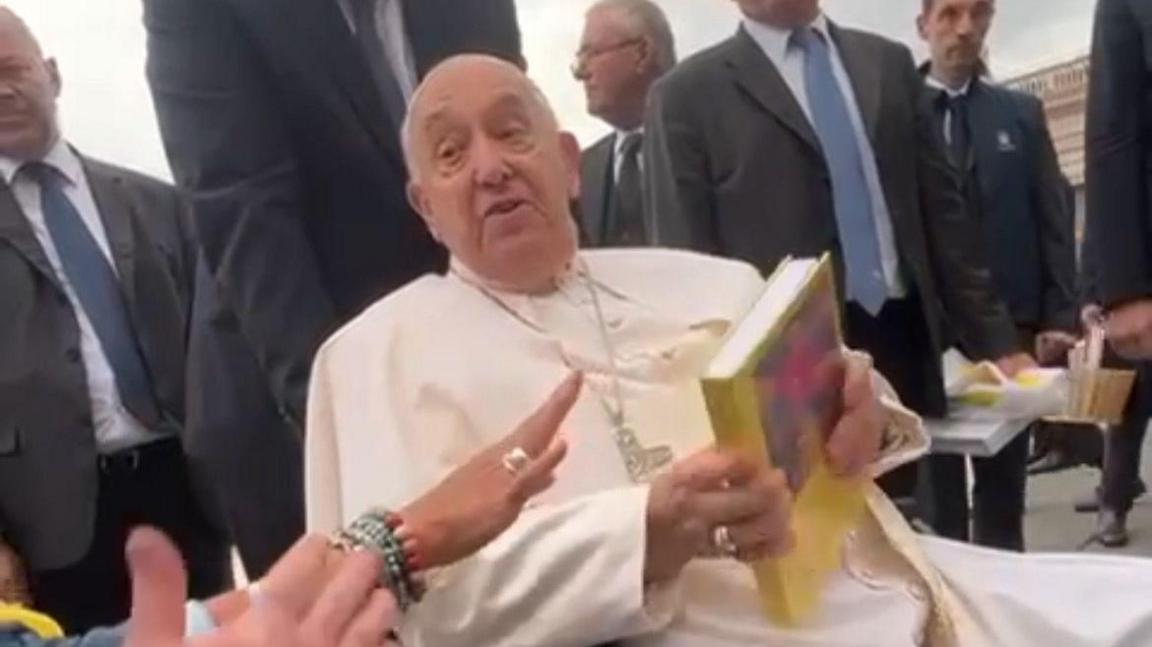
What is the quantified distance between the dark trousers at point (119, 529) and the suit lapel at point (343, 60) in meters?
0.91

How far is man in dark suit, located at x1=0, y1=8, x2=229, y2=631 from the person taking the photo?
301cm

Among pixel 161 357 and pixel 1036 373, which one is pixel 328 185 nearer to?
pixel 161 357

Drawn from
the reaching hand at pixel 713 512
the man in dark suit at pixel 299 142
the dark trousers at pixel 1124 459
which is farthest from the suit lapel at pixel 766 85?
the reaching hand at pixel 713 512

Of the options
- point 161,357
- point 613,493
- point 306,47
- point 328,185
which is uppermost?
point 306,47

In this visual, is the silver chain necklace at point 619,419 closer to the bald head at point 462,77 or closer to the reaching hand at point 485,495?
the bald head at point 462,77

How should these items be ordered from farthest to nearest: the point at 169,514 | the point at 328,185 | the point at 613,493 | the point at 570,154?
the point at 169,514 → the point at 328,185 → the point at 570,154 → the point at 613,493

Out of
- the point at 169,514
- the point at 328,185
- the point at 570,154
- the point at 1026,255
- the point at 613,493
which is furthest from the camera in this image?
the point at 1026,255

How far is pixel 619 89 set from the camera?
14.8ft

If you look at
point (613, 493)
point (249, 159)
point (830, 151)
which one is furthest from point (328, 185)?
point (830, 151)

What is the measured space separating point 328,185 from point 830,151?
1.29 meters

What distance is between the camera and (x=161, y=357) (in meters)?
3.19

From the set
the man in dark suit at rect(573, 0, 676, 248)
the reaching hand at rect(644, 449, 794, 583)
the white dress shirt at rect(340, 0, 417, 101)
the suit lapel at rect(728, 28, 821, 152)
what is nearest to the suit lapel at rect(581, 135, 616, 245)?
the man in dark suit at rect(573, 0, 676, 248)

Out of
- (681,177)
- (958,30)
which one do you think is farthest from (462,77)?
(958,30)

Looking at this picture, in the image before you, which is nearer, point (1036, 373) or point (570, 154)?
point (570, 154)
